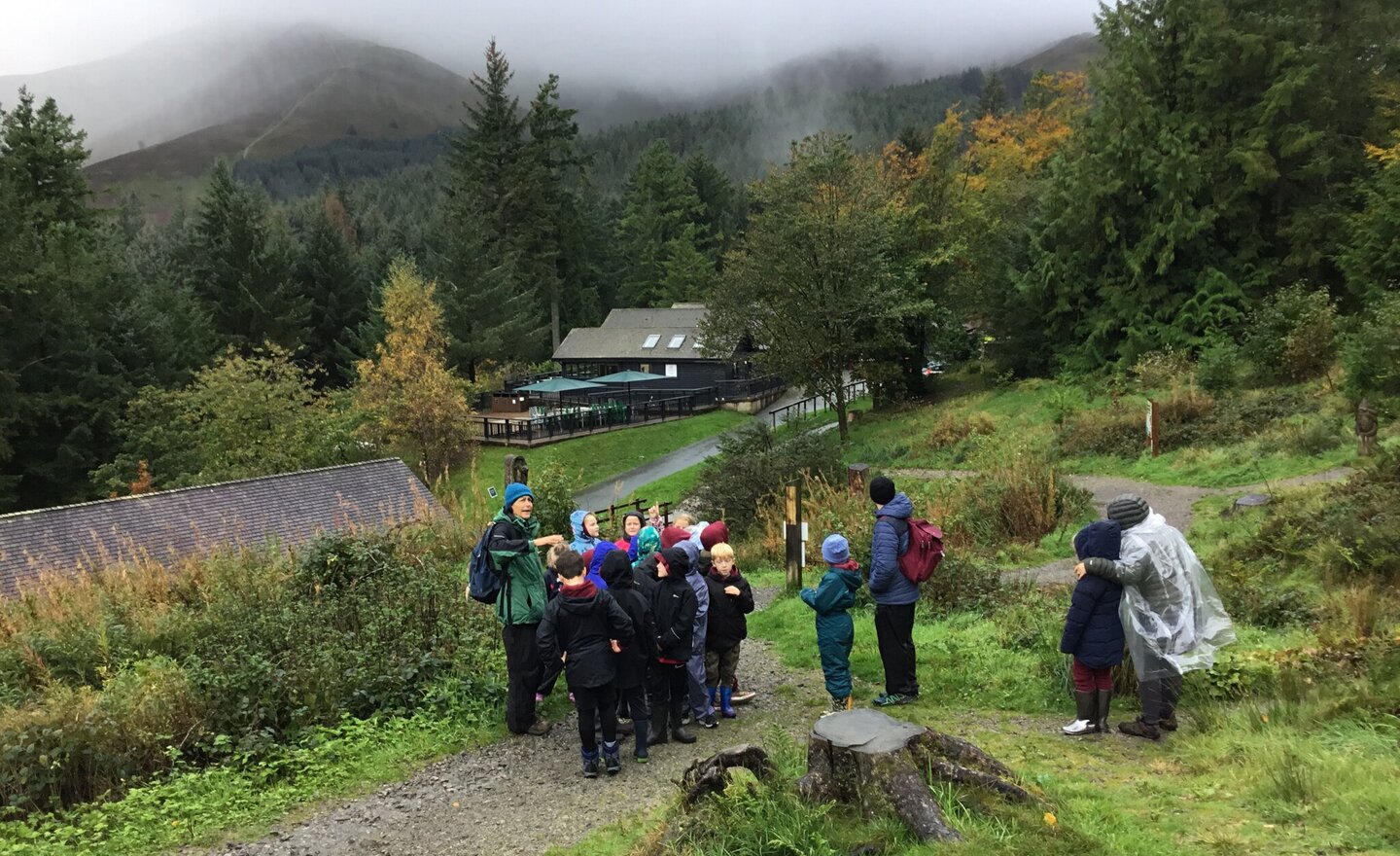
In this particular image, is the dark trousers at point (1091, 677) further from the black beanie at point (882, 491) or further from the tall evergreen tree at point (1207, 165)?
the tall evergreen tree at point (1207, 165)

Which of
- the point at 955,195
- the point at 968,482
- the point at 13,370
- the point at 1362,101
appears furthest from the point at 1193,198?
the point at 13,370

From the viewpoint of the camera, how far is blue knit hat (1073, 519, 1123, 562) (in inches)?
211

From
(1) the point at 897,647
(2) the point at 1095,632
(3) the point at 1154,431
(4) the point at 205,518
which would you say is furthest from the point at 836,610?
(3) the point at 1154,431

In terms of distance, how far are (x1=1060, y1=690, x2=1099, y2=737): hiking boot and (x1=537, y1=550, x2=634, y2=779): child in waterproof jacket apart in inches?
122

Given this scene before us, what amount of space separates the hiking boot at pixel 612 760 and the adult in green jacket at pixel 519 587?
95 cm

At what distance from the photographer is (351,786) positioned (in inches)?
230

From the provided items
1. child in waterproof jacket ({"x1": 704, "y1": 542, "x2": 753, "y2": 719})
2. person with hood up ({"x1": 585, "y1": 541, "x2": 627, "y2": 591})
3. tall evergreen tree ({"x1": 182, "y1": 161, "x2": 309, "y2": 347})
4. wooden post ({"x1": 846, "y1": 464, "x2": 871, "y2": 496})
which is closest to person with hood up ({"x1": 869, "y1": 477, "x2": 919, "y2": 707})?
child in waterproof jacket ({"x1": 704, "y1": 542, "x2": 753, "y2": 719})

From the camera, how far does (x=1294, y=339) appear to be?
18891 millimetres

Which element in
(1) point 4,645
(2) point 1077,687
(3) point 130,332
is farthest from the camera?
(3) point 130,332

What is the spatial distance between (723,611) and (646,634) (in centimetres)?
75

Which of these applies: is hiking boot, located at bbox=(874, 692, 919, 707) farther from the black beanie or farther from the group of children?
the black beanie

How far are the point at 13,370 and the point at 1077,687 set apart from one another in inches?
1364

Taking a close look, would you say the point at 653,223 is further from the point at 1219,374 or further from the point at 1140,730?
the point at 1140,730

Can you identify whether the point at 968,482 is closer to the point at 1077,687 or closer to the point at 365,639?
the point at 1077,687
